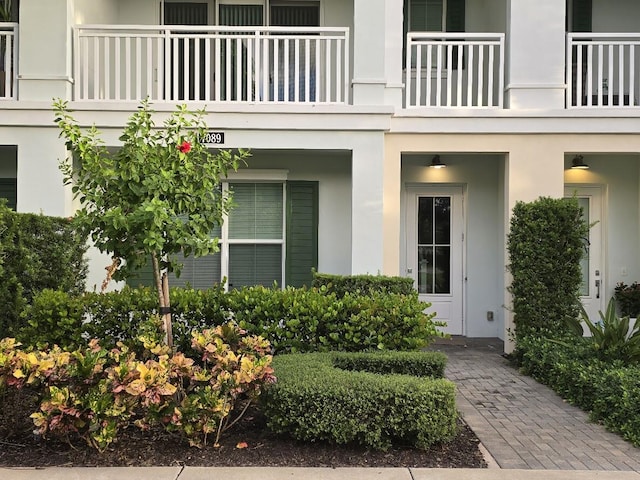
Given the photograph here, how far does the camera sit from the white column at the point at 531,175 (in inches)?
328

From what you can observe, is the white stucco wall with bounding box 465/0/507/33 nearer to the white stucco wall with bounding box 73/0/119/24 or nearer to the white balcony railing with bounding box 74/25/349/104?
the white balcony railing with bounding box 74/25/349/104

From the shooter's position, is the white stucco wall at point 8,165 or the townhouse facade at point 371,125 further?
the white stucco wall at point 8,165

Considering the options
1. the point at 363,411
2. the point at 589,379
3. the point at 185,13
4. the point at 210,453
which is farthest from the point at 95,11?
the point at 589,379

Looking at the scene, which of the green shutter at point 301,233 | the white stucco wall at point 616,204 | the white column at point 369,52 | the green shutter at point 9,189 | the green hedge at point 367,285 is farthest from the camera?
the white stucco wall at point 616,204

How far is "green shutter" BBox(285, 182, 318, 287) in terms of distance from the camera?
909cm

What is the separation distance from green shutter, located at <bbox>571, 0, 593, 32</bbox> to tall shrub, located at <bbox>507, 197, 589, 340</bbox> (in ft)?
Result: 13.4

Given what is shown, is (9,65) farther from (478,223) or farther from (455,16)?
(478,223)

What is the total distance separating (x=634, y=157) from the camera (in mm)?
9672

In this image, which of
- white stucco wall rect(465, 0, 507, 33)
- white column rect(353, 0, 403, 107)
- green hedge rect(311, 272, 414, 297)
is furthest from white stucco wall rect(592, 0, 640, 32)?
green hedge rect(311, 272, 414, 297)

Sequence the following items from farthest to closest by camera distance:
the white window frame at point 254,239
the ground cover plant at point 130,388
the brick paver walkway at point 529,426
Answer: the white window frame at point 254,239, the brick paver walkway at point 529,426, the ground cover plant at point 130,388

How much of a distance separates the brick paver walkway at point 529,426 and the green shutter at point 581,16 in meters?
6.41

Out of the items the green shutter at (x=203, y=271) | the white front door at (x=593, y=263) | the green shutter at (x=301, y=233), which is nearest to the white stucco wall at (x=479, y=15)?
the white front door at (x=593, y=263)

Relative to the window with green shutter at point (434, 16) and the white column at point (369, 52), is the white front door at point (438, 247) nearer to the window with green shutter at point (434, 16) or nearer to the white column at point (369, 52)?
the window with green shutter at point (434, 16)

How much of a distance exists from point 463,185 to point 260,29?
14.9 feet
